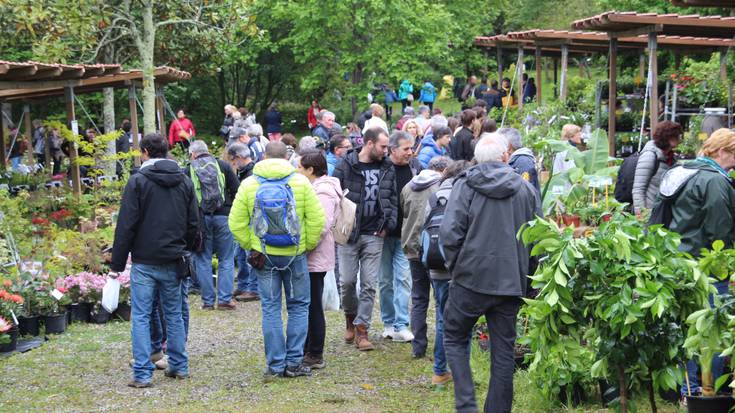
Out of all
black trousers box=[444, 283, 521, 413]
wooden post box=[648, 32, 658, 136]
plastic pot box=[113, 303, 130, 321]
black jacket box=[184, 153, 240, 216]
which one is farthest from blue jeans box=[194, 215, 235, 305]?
wooden post box=[648, 32, 658, 136]

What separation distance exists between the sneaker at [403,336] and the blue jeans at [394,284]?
0.13 ft

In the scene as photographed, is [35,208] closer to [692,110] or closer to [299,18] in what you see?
[692,110]

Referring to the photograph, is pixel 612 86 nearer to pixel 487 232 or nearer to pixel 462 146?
pixel 462 146

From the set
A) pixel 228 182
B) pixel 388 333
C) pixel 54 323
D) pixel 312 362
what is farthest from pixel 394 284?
pixel 54 323

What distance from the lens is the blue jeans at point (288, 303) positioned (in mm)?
7684

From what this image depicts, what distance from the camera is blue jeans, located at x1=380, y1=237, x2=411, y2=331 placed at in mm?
9008

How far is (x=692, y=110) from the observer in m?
16.5

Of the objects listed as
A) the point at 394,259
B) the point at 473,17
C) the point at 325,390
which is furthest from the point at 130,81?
the point at 473,17

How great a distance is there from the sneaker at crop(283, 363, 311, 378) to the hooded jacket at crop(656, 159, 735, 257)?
10.9ft

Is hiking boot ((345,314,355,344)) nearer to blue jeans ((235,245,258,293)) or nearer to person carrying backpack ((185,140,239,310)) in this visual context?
person carrying backpack ((185,140,239,310))

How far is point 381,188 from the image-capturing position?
8.62 m

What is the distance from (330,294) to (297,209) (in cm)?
243

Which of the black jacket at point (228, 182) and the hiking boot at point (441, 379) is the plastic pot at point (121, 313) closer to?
the black jacket at point (228, 182)

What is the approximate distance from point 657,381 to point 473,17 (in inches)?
1218
